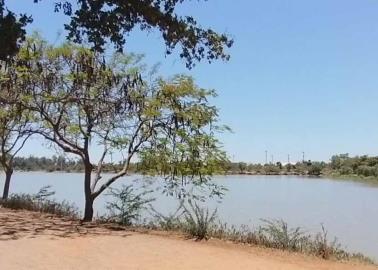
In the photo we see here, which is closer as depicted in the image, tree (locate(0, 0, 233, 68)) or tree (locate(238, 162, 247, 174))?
tree (locate(0, 0, 233, 68))

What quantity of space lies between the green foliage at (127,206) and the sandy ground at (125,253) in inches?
96.8

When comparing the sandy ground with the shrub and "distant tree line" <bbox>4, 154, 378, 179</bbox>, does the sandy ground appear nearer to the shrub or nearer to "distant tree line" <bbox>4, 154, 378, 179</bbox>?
the shrub

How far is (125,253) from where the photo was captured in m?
9.74

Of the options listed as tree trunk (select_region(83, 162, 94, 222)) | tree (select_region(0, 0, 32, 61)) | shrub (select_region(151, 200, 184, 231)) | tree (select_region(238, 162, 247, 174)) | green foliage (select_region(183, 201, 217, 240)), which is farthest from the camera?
tree (select_region(238, 162, 247, 174))

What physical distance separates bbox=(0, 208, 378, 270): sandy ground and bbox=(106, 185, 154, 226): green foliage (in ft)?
8.07

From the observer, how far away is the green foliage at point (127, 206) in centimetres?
1520

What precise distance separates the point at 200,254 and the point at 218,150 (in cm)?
614

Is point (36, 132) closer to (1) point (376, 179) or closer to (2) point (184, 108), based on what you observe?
(2) point (184, 108)

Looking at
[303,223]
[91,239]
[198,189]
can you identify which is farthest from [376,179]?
[91,239]

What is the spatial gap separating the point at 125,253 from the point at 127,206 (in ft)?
18.7

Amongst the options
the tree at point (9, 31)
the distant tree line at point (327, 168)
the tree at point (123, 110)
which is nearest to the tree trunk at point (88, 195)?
the tree at point (123, 110)

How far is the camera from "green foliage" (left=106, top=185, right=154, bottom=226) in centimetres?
1520

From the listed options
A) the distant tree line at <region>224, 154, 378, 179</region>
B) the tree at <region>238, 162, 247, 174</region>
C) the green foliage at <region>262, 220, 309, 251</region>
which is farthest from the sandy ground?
the tree at <region>238, 162, 247, 174</region>

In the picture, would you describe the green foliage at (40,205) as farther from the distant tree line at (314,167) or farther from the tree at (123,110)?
the distant tree line at (314,167)
